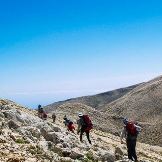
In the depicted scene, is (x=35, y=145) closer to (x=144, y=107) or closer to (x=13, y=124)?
(x=13, y=124)

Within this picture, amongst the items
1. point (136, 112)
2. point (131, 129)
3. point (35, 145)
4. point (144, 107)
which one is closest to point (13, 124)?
point (35, 145)

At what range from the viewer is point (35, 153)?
2484 cm

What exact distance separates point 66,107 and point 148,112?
129ft

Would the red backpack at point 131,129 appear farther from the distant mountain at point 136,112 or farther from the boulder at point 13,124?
the distant mountain at point 136,112

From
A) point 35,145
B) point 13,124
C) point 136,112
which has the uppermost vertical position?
point 13,124

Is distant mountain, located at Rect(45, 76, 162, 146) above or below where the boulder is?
below

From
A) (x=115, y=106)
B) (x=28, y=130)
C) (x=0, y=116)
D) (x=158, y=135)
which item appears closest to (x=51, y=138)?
(x=28, y=130)

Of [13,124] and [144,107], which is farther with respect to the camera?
[144,107]

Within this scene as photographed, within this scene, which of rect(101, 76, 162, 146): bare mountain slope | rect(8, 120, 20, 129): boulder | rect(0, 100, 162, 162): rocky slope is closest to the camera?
rect(0, 100, 162, 162): rocky slope

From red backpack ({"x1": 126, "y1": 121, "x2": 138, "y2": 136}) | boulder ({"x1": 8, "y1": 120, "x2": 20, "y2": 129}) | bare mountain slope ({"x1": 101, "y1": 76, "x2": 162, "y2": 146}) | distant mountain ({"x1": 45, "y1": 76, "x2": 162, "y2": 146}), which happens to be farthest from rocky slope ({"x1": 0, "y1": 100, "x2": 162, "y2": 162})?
bare mountain slope ({"x1": 101, "y1": 76, "x2": 162, "y2": 146})

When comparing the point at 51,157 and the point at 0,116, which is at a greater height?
the point at 0,116

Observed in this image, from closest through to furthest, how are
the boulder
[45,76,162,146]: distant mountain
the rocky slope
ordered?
the rocky slope, the boulder, [45,76,162,146]: distant mountain

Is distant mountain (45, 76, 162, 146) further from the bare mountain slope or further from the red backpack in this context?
the red backpack

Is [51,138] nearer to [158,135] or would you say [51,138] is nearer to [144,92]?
[158,135]
